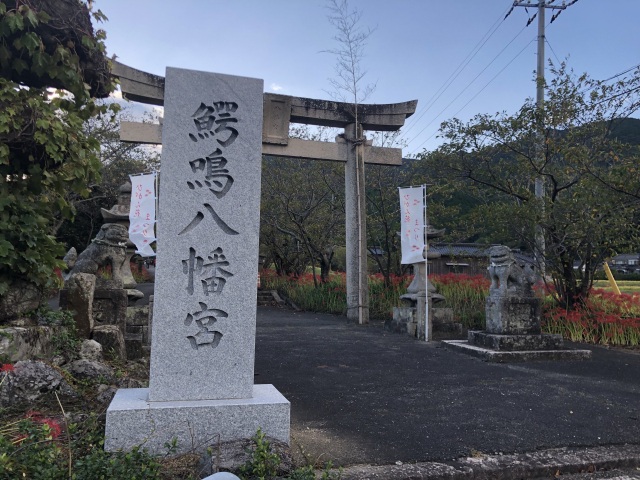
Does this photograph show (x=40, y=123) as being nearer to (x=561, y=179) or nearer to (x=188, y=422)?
(x=188, y=422)

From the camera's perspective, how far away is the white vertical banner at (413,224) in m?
9.02

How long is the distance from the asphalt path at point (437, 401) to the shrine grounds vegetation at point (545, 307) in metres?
0.96

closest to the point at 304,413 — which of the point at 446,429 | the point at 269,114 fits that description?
the point at 446,429

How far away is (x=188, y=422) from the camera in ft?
9.55

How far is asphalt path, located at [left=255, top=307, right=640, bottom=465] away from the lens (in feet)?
11.0

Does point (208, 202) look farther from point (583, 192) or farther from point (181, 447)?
point (583, 192)

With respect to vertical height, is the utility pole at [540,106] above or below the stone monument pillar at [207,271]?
above

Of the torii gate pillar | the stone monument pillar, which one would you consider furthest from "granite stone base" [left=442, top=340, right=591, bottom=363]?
the stone monument pillar

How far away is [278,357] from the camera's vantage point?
6695 mm

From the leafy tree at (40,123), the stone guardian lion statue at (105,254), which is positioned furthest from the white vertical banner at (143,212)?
the leafy tree at (40,123)

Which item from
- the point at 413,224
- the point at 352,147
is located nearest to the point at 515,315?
the point at 413,224

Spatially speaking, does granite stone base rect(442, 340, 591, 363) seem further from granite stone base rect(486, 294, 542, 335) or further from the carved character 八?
the carved character 八

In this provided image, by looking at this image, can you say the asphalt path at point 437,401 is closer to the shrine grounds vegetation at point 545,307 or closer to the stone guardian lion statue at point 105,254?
the shrine grounds vegetation at point 545,307

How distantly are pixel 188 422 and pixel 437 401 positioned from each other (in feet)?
8.25
